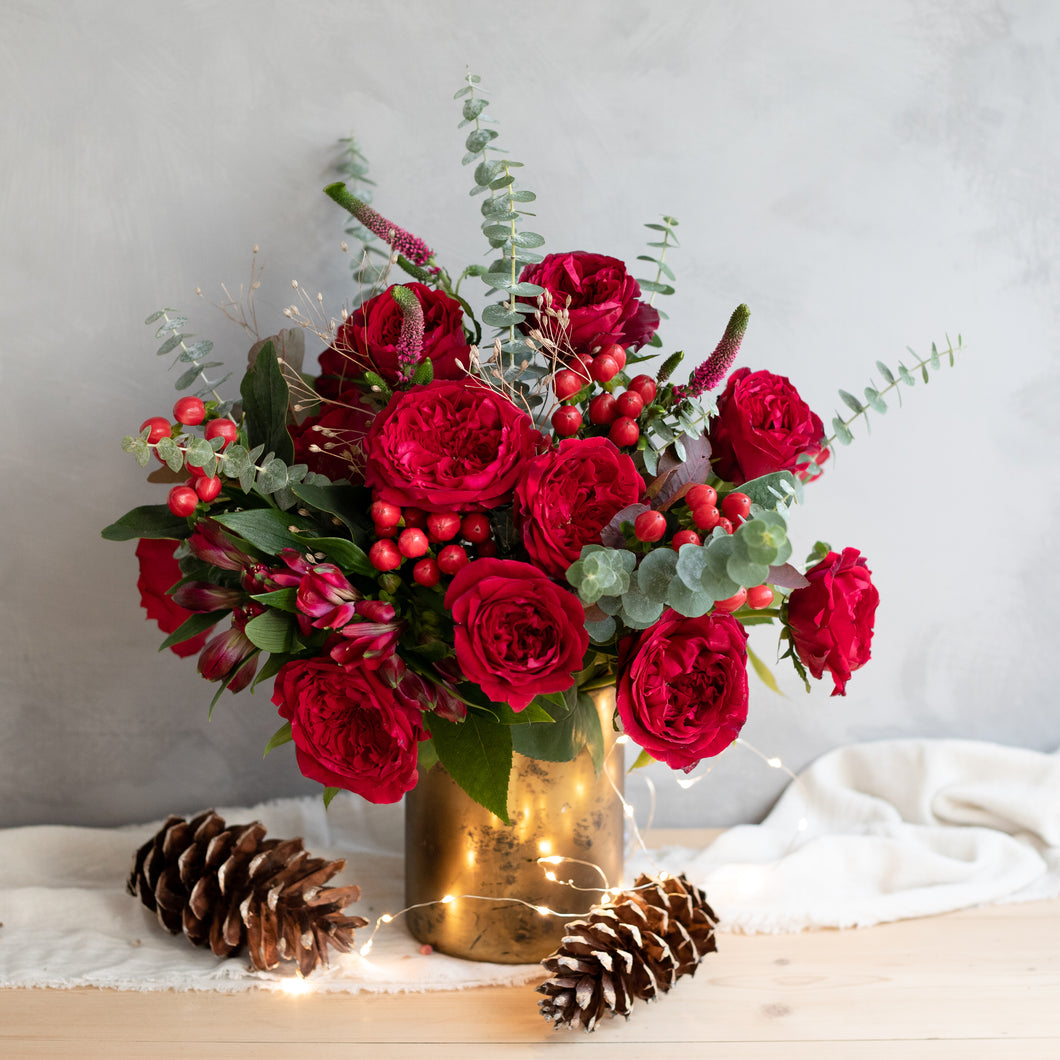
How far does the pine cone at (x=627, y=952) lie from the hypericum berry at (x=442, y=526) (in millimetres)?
322

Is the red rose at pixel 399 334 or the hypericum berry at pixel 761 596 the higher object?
the red rose at pixel 399 334

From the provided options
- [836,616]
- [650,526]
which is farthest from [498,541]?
[836,616]

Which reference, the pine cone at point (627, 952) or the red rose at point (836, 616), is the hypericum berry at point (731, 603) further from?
the pine cone at point (627, 952)

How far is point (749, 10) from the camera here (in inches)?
36.9

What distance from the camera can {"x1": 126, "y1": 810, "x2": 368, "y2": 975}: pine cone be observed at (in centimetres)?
73

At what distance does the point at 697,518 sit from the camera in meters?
0.58

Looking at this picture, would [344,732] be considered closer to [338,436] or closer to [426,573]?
[426,573]

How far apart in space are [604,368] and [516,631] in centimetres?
21

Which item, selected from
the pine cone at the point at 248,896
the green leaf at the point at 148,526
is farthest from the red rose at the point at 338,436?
the pine cone at the point at 248,896

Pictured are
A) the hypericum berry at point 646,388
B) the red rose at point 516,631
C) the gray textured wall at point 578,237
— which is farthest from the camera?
the gray textured wall at point 578,237

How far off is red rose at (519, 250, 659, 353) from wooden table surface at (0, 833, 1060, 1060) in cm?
52

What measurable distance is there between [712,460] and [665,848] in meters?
0.50

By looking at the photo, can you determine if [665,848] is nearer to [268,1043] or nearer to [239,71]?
[268,1043]

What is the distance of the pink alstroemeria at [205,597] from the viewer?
0.64m
